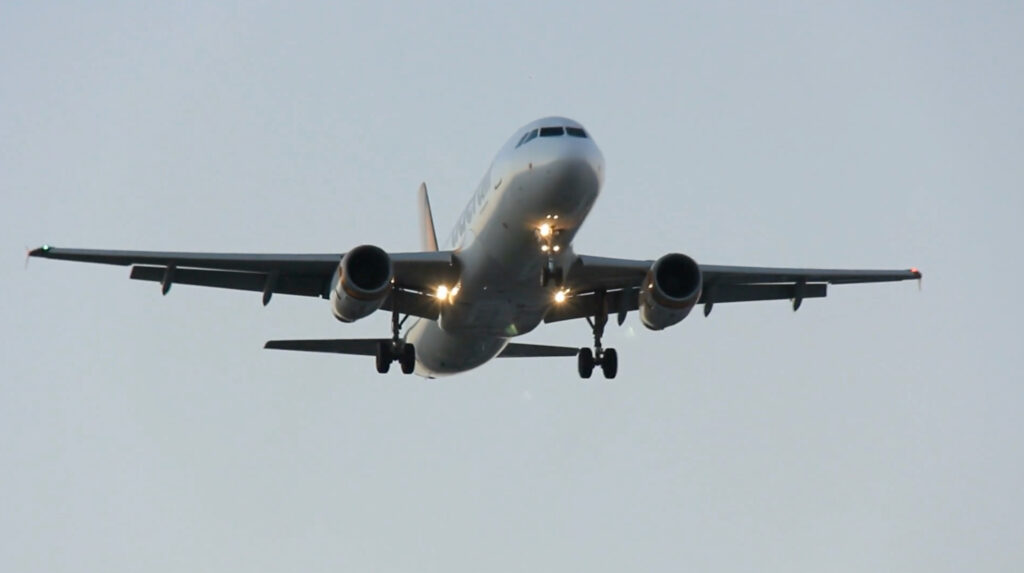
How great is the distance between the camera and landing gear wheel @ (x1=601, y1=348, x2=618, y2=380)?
37906 mm

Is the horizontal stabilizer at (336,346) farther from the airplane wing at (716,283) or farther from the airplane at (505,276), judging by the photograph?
the airplane wing at (716,283)

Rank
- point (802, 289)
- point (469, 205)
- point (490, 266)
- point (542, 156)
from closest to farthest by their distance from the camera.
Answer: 1. point (542, 156)
2. point (490, 266)
3. point (469, 205)
4. point (802, 289)

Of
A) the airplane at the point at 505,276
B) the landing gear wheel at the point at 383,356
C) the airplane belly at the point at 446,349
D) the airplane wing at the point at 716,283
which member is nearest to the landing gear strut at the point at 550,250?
the airplane at the point at 505,276

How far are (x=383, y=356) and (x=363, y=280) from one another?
4063 mm

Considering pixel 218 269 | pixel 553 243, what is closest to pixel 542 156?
pixel 553 243

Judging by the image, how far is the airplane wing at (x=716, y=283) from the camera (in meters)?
35.5

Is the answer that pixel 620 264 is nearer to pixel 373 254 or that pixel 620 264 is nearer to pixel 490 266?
pixel 490 266

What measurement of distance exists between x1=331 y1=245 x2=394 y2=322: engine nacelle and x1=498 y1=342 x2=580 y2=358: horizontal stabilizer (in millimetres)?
7946

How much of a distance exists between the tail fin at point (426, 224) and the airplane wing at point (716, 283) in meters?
7.44

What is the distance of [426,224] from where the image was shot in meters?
48.9

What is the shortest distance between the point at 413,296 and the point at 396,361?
6.04 ft

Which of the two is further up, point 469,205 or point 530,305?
point 469,205

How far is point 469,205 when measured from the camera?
116 ft

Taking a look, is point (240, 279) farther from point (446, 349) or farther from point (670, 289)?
point (670, 289)
